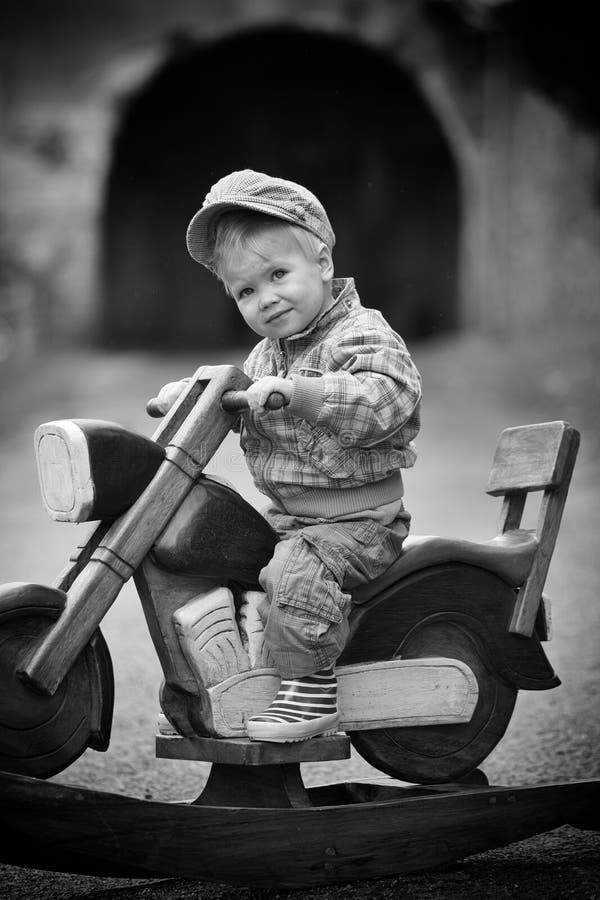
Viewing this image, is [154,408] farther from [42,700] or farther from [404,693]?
[404,693]

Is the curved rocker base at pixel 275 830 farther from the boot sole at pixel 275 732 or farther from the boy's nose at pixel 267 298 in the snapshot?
the boy's nose at pixel 267 298

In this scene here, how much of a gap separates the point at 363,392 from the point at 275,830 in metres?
0.94

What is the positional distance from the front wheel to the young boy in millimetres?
339

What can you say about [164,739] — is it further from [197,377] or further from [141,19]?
[141,19]

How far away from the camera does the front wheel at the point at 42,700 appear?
7.22 feet

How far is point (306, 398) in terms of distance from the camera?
2320mm

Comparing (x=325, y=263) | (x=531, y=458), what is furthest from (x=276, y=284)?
(x=531, y=458)

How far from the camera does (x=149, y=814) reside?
226cm

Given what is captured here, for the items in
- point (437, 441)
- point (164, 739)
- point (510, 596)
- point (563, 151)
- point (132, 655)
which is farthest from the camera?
point (563, 151)

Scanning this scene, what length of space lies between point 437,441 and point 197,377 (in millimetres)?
5973

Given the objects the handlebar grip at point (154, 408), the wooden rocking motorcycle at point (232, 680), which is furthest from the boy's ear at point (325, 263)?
the handlebar grip at point (154, 408)

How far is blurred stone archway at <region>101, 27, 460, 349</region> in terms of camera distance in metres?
10.4

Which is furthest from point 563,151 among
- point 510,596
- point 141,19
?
point 510,596

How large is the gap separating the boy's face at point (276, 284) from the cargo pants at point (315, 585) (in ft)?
1.51
